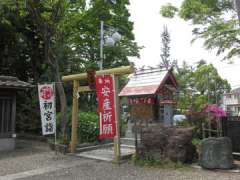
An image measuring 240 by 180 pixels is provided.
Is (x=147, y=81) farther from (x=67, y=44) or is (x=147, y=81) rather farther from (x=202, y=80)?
(x=202, y=80)

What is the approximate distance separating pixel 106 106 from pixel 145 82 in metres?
2.29

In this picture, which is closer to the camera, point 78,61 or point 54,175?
point 54,175

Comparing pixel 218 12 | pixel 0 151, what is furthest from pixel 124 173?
pixel 218 12

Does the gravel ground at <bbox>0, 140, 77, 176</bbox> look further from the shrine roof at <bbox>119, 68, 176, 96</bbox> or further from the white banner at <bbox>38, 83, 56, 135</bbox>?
the shrine roof at <bbox>119, 68, 176, 96</bbox>

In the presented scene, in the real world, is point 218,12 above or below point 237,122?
above

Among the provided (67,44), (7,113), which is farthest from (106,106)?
(67,44)

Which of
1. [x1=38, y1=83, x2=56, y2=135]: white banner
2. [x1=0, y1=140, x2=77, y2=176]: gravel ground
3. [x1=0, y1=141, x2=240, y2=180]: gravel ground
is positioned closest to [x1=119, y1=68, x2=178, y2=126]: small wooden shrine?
[x1=0, y1=141, x2=240, y2=180]: gravel ground

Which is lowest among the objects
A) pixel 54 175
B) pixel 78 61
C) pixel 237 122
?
pixel 54 175

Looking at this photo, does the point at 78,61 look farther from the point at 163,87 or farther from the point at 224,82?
the point at 224,82

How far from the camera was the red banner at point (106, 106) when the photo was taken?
27.9ft

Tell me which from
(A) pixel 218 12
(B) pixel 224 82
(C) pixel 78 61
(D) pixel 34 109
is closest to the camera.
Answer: (A) pixel 218 12

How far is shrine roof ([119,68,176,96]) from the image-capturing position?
9.64 m

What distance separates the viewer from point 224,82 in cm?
4216

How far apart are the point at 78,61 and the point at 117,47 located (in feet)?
9.92
